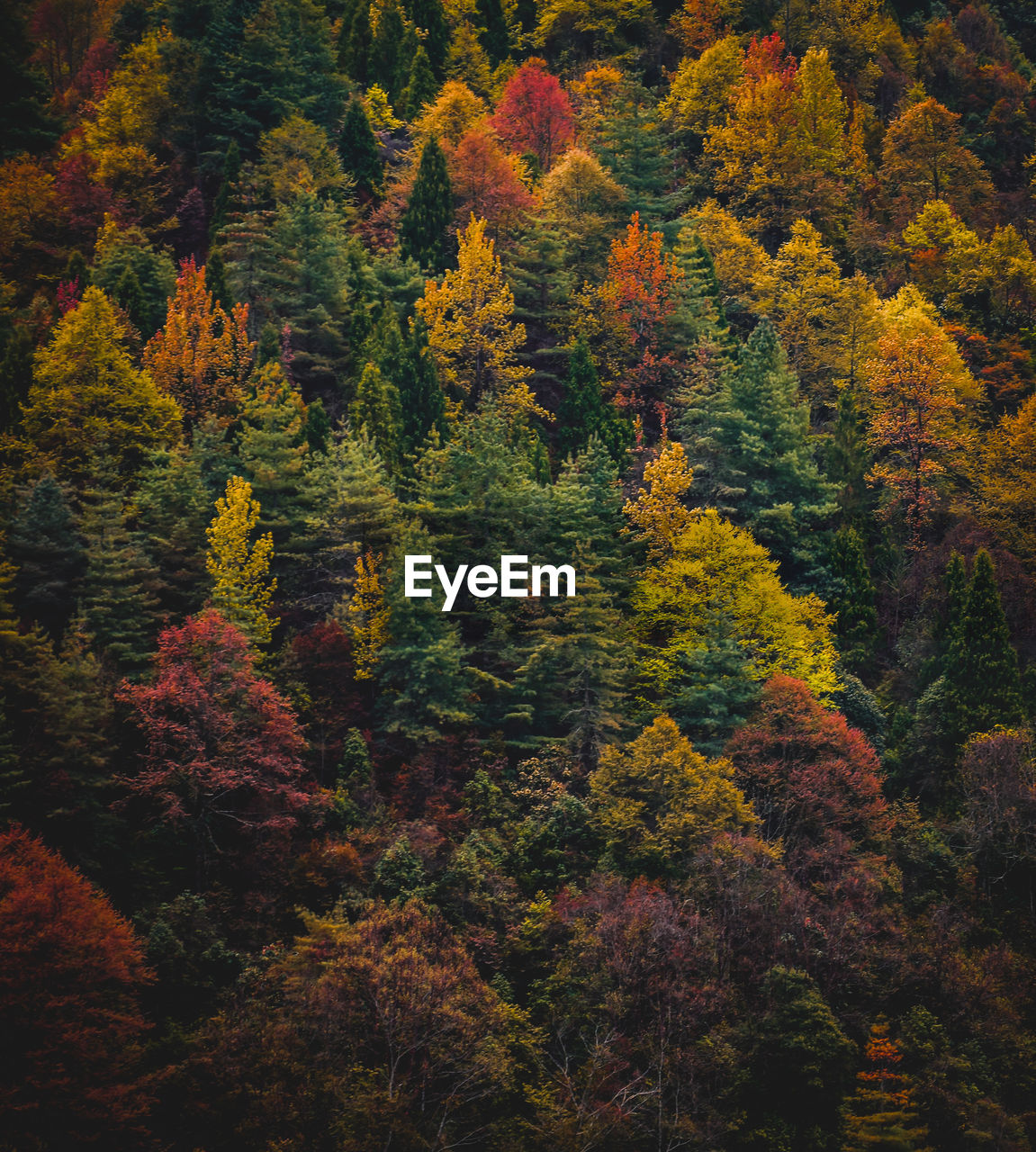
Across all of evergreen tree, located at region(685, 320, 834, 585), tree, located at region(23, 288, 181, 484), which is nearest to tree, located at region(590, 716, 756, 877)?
evergreen tree, located at region(685, 320, 834, 585)

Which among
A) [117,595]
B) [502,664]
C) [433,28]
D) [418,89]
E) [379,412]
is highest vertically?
[433,28]

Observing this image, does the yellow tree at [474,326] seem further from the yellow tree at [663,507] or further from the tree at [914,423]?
the tree at [914,423]

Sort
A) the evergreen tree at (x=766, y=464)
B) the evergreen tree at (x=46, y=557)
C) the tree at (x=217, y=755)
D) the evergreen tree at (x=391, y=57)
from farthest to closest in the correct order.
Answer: the evergreen tree at (x=391, y=57) → the evergreen tree at (x=766, y=464) → the evergreen tree at (x=46, y=557) → the tree at (x=217, y=755)

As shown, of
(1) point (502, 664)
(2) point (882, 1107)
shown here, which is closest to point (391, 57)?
(1) point (502, 664)

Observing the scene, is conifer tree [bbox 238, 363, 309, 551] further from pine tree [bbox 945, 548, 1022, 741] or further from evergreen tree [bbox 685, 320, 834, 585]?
pine tree [bbox 945, 548, 1022, 741]

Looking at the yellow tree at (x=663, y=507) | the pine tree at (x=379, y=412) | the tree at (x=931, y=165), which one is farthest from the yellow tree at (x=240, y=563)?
the tree at (x=931, y=165)

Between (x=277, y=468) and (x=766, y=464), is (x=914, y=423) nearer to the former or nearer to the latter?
(x=766, y=464)

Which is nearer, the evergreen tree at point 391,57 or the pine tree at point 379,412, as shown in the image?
the pine tree at point 379,412
